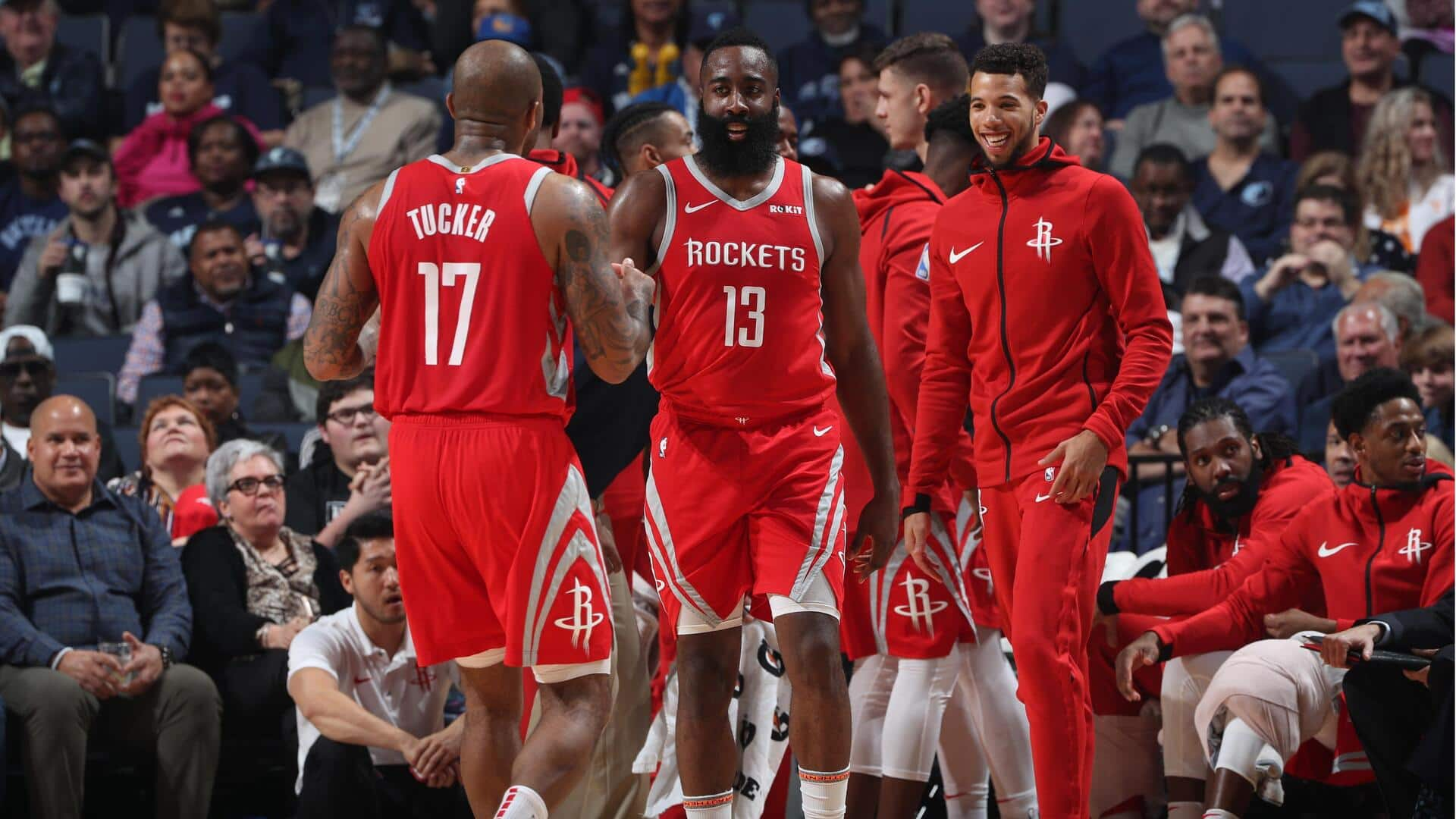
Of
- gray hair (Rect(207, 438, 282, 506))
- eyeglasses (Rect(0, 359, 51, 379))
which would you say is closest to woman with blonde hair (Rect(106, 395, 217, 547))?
gray hair (Rect(207, 438, 282, 506))

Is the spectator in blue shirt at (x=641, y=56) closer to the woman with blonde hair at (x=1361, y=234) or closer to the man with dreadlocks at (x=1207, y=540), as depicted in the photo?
the woman with blonde hair at (x=1361, y=234)

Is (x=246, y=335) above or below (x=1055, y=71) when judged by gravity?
below

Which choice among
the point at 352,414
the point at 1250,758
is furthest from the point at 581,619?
the point at 352,414

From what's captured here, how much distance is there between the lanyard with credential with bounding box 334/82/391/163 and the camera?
10508 mm

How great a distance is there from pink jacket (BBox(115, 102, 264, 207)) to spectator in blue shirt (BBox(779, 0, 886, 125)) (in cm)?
343

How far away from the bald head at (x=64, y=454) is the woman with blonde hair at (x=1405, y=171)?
653cm

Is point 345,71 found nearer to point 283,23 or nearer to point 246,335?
point 283,23

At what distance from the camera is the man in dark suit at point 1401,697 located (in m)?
4.62

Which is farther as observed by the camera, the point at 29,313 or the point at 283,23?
the point at 283,23

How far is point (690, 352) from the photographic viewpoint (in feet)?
14.0

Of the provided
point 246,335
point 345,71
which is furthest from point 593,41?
point 246,335

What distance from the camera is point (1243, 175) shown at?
9.29 metres

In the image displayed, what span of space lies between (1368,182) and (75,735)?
7.07 metres

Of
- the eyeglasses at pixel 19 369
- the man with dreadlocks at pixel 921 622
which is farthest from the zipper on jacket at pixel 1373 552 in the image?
the eyeglasses at pixel 19 369
